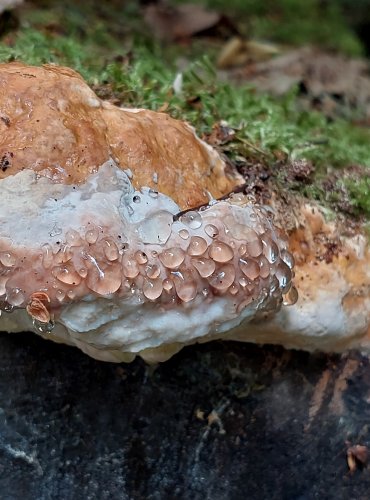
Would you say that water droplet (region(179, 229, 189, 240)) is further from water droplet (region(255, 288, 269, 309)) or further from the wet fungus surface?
water droplet (region(255, 288, 269, 309))

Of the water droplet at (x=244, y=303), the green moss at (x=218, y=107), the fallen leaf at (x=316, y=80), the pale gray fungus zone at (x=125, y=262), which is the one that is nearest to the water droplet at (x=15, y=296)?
the pale gray fungus zone at (x=125, y=262)

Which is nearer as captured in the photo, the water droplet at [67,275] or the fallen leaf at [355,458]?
the water droplet at [67,275]

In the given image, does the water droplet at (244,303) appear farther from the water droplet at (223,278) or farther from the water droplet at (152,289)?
the water droplet at (152,289)

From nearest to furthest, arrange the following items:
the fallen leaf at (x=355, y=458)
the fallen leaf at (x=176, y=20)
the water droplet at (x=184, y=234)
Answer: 1. the water droplet at (x=184, y=234)
2. the fallen leaf at (x=355, y=458)
3. the fallen leaf at (x=176, y=20)

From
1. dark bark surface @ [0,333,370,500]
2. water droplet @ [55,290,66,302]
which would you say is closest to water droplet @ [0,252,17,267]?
water droplet @ [55,290,66,302]

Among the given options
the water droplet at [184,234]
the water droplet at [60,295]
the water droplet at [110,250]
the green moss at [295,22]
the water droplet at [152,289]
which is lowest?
the green moss at [295,22]

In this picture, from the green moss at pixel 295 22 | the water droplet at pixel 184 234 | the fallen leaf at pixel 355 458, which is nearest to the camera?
the water droplet at pixel 184 234

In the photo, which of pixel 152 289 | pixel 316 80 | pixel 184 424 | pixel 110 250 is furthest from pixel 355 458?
pixel 316 80
